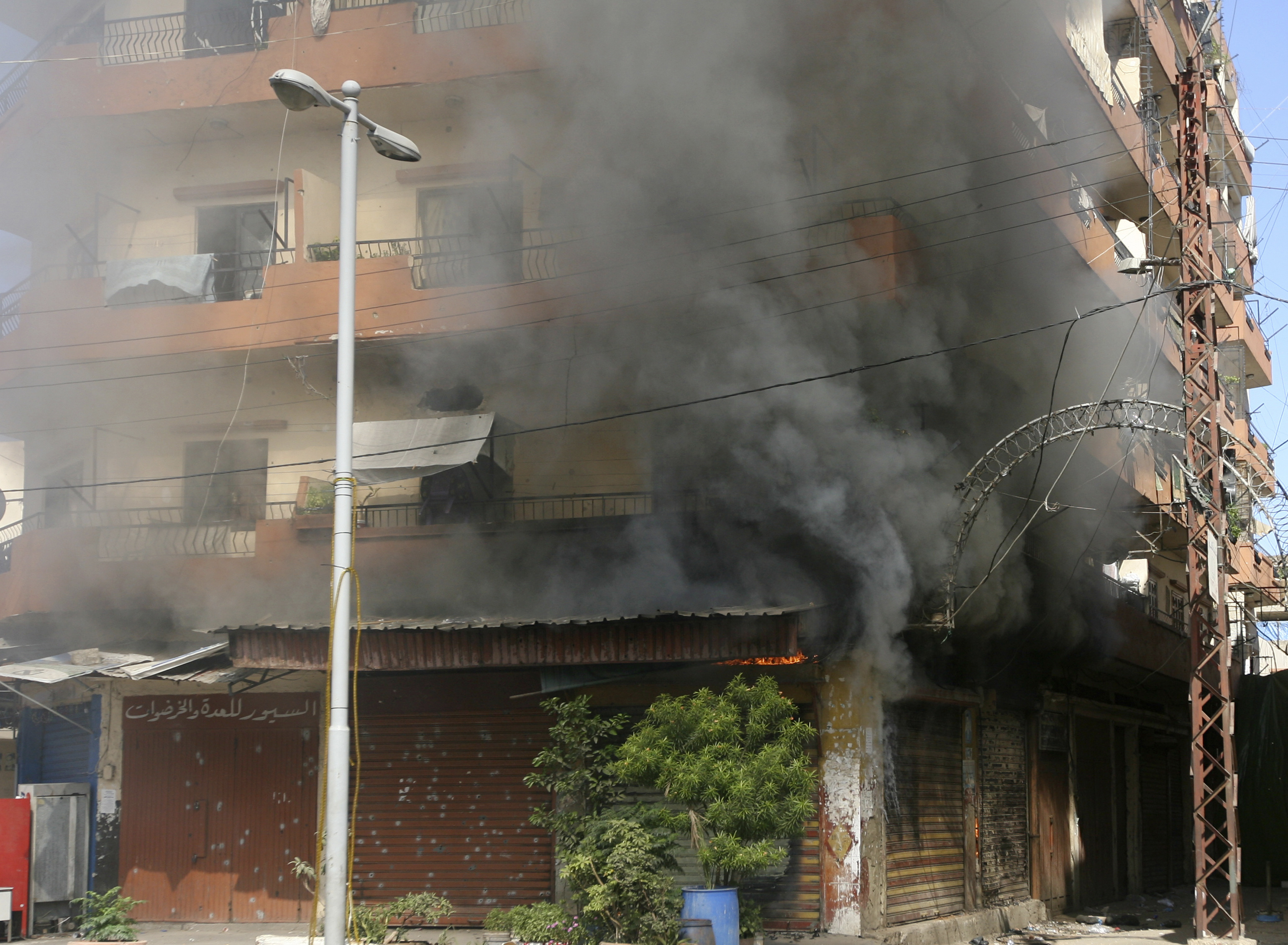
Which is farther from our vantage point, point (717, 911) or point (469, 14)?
point (469, 14)

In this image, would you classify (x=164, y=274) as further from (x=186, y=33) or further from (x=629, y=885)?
(x=629, y=885)

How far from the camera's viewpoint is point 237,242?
48.3 feet

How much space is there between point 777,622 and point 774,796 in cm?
162

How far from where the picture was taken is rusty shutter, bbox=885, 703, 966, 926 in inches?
415

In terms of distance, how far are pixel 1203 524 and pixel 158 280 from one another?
37.0ft

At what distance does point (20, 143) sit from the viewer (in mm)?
14664

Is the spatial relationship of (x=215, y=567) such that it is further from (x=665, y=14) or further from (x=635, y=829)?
(x=665, y=14)

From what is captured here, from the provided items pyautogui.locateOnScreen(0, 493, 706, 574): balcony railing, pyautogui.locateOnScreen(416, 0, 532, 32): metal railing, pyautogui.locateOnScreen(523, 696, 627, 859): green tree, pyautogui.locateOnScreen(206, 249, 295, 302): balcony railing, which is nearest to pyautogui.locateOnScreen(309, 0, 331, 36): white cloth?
pyautogui.locateOnScreen(416, 0, 532, 32): metal railing

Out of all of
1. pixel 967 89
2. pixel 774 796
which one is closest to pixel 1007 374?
pixel 967 89

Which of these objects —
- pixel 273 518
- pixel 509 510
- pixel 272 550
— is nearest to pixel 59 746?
pixel 272 550

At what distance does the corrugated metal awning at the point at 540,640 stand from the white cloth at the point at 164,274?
16.7 ft

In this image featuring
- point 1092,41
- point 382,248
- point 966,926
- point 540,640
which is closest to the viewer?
point 540,640

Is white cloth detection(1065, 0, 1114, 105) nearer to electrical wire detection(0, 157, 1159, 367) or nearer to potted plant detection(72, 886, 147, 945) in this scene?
electrical wire detection(0, 157, 1159, 367)

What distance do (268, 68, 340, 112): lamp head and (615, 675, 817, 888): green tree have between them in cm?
464
